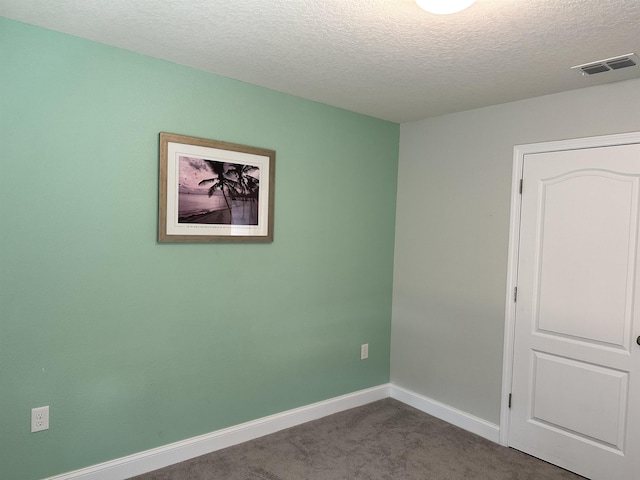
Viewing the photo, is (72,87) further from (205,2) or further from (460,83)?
(460,83)

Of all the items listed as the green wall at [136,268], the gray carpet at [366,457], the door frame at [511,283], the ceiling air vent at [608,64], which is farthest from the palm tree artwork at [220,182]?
the ceiling air vent at [608,64]

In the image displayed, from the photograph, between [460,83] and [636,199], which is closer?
[636,199]

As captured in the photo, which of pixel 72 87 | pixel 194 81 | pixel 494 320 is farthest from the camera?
pixel 494 320

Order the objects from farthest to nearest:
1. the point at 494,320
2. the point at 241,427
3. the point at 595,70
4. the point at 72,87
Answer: the point at 494,320 → the point at 241,427 → the point at 595,70 → the point at 72,87

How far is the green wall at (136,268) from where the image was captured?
6.73 feet

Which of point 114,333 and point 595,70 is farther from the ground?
point 595,70

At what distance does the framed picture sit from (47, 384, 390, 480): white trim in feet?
4.16

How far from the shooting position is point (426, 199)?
11.5ft

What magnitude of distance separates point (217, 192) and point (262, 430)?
66.4 inches

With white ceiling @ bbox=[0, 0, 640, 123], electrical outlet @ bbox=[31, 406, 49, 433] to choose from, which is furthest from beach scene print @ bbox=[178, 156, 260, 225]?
electrical outlet @ bbox=[31, 406, 49, 433]

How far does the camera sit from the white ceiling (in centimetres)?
175

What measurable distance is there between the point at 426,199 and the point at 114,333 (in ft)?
8.24

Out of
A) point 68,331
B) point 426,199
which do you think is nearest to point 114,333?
point 68,331

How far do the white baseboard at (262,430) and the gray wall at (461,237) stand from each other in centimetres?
8
